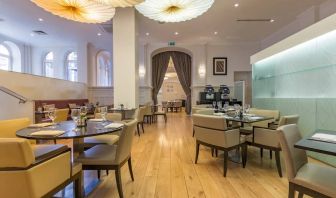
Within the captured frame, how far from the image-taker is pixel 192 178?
9.14 ft

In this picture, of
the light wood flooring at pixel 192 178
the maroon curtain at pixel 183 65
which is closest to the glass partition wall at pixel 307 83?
the light wood flooring at pixel 192 178

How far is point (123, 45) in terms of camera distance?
19.4ft

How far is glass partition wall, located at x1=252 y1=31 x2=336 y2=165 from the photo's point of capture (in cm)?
342

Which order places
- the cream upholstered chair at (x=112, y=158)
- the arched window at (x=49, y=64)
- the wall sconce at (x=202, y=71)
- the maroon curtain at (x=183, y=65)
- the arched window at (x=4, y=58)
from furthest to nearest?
the maroon curtain at (x=183, y=65), the arched window at (x=49, y=64), the wall sconce at (x=202, y=71), the arched window at (x=4, y=58), the cream upholstered chair at (x=112, y=158)

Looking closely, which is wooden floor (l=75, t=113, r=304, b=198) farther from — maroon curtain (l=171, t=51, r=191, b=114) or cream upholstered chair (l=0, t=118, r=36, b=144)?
maroon curtain (l=171, t=51, r=191, b=114)

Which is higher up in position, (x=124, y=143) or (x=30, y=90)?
(x=30, y=90)

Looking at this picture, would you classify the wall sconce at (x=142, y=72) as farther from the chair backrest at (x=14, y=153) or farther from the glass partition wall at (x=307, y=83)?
the chair backrest at (x=14, y=153)

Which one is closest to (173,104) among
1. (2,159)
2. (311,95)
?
(311,95)

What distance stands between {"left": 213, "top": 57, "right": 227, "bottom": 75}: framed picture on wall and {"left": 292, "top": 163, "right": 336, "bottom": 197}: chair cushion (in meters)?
8.48

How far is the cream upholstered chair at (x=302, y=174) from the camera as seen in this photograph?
146 centimetres

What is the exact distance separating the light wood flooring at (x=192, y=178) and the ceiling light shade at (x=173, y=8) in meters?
2.67

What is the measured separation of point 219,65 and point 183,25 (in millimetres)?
3407

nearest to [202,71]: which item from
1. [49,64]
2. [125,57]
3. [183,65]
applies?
[183,65]

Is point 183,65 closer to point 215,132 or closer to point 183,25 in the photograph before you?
point 183,25
